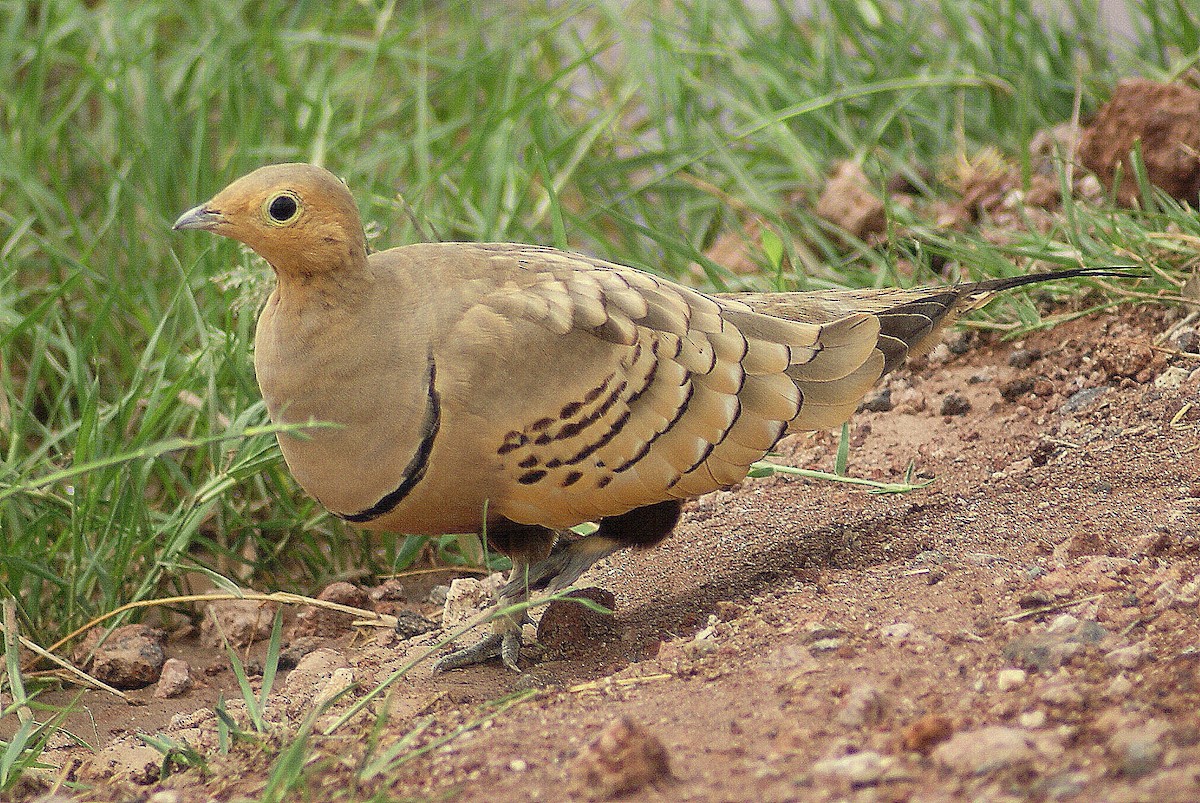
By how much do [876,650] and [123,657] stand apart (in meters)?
2.06

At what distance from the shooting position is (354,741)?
248 centimetres

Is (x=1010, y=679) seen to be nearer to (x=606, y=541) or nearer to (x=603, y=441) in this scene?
(x=603, y=441)

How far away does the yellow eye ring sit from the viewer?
2801 millimetres

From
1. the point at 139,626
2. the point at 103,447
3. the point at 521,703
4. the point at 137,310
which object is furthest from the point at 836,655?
the point at 137,310

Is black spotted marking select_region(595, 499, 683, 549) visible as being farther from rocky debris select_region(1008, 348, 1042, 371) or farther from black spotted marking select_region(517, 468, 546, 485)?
rocky debris select_region(1008, 348, 1042, 371)

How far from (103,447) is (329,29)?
2.69m

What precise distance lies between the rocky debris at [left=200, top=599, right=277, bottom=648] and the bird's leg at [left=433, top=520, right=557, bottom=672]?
2.79ft

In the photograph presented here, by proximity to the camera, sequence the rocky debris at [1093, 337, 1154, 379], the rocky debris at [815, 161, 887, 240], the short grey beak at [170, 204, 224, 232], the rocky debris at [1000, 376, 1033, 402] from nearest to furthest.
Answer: the short grey beak at [170, 204, 224, 232] → the rocky debris at [1093, 337, 1154, 379] → the rocky debris at [1000, 376, 1033, 402] → the rocky debris at [815, 161, 887, 240]

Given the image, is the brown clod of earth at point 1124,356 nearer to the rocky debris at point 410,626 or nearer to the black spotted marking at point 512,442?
the black spotted marking at point 512,442

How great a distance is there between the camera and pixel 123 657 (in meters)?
3.58

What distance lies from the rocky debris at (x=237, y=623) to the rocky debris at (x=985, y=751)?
2.27 meters

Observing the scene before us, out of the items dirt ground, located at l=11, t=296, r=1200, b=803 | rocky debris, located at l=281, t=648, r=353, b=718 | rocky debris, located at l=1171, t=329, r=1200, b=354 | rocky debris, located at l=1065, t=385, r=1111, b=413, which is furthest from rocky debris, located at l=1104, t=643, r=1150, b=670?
rocky debris, located at l=1171, t=329, r=1200, b=354

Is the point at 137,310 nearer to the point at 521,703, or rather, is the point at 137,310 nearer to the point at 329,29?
the point at 329,29

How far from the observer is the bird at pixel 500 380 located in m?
2.84
